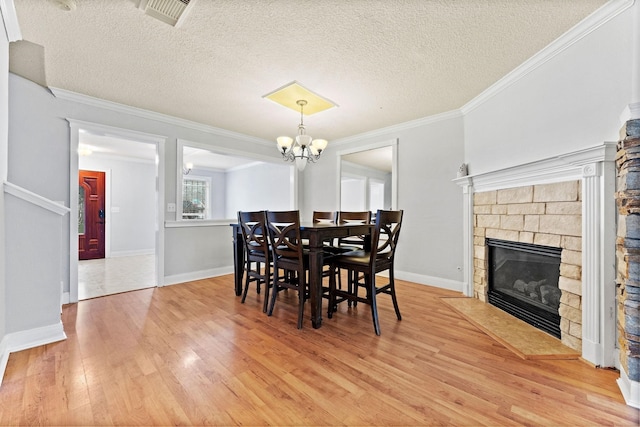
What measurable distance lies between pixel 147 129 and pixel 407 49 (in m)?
3.32

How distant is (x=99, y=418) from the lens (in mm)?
1266

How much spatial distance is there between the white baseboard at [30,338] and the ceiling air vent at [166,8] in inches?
91.9

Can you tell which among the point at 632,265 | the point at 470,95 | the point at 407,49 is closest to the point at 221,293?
the point at 407,49

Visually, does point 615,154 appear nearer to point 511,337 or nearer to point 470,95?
point 511,337

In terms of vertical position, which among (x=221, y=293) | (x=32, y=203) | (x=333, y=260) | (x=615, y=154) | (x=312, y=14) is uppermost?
(x=312, y=14)

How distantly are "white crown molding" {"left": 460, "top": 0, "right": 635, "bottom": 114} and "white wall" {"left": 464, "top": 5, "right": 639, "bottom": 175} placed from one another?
0.09 feet

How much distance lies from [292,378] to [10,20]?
2.98 metres

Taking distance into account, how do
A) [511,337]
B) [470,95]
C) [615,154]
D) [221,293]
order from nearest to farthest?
[615,154] < [511,337] < [470,95] < [221,293]

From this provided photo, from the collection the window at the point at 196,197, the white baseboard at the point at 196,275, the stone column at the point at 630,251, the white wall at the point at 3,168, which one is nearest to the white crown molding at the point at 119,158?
the window at the point at 196,197

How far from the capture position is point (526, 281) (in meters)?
2.49

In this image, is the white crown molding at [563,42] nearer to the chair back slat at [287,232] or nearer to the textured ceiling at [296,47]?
the textured ceiling at [296,47]

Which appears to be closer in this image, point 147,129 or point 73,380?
point 73,380

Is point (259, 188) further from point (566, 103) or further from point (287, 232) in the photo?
point (566, 103)

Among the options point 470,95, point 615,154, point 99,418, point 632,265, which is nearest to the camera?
point 99,418
